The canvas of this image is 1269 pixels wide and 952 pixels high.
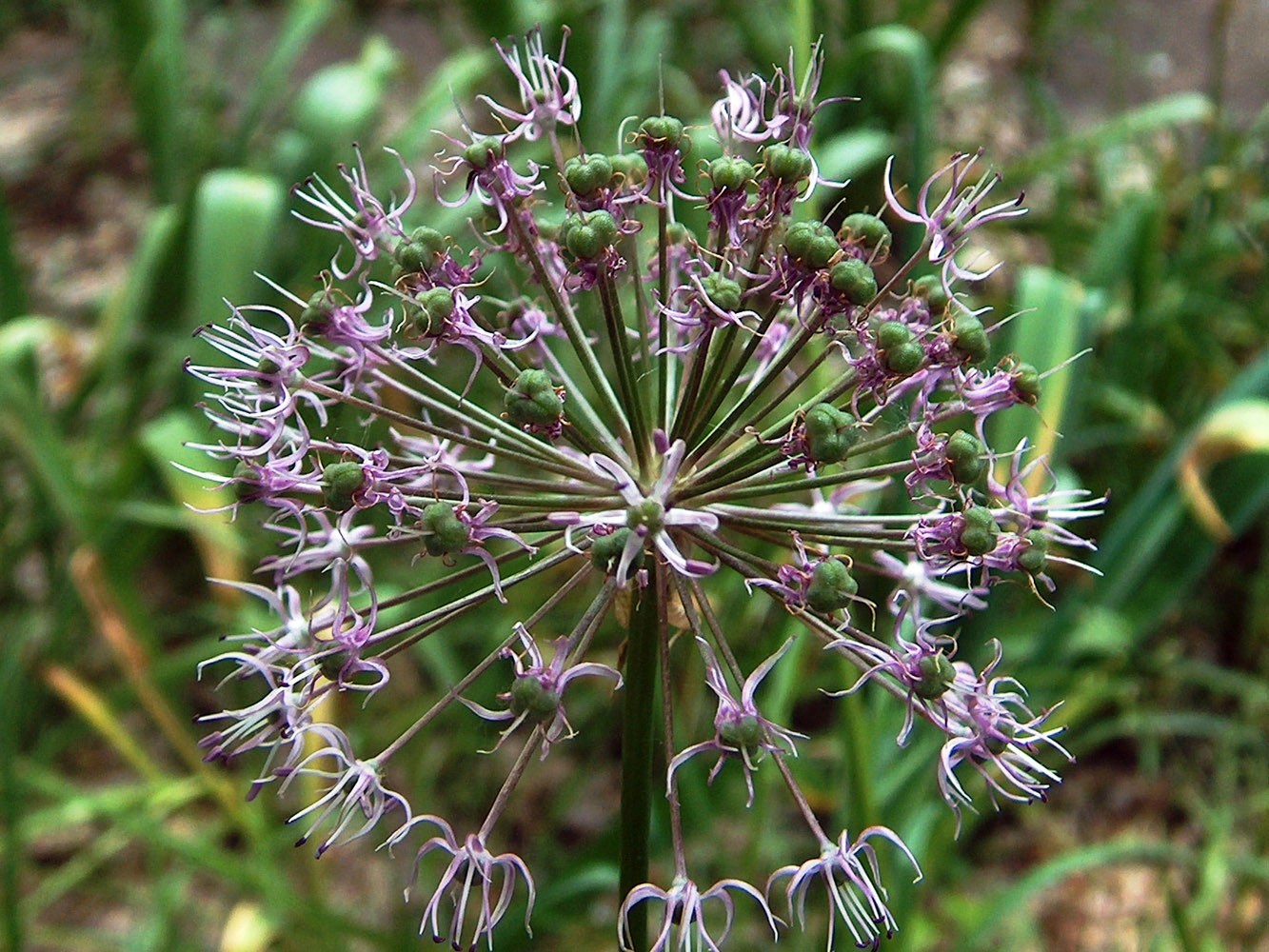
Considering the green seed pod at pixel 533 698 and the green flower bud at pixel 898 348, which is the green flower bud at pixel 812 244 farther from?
the green seed pod at pixel 533 698

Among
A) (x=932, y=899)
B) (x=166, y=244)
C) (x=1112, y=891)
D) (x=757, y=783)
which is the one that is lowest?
(x=1112, y=891)

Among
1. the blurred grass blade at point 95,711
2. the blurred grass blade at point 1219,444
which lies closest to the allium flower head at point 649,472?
the blurred grass blade at point 1219,444

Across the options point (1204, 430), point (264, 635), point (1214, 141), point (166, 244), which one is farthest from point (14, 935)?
point (1214, 141)

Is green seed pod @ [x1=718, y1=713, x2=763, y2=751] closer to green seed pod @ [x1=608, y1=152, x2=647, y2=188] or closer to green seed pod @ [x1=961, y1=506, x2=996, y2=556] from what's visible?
green seed pod @ [x1=961, y1=506, x2=996, y2=556]

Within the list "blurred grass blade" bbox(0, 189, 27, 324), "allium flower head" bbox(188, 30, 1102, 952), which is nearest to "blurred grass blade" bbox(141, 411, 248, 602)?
"blurred grass blade" bbox(0, 189, 27, 324)

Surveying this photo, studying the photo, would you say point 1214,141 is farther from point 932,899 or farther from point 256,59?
point 256,59

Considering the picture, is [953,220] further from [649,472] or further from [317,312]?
[317,312]
